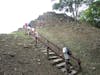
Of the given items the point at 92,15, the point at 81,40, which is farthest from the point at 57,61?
the point at 92,15

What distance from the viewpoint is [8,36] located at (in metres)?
17.3

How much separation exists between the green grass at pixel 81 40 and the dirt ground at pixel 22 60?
8.44 ft

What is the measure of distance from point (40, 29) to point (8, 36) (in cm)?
576

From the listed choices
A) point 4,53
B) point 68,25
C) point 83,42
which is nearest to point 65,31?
point 68,25

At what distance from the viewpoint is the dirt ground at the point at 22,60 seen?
12352 mm

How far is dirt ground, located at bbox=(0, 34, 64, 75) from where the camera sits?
40.5 ft

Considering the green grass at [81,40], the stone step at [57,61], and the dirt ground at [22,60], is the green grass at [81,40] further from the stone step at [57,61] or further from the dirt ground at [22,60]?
the dirt ground at [22,60]

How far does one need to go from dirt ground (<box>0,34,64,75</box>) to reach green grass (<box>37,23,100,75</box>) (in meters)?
2.57

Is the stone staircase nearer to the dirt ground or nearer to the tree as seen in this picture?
the dirt ground

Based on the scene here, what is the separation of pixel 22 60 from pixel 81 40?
749 cm

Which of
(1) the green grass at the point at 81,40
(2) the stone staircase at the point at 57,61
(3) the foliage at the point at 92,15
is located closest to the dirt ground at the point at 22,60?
(2) the stone staircase at the point at 57,61

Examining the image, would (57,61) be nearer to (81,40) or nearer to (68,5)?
(81,40)

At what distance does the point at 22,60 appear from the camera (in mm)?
13453

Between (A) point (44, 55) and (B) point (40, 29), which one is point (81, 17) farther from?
(A) point (44, 55)
